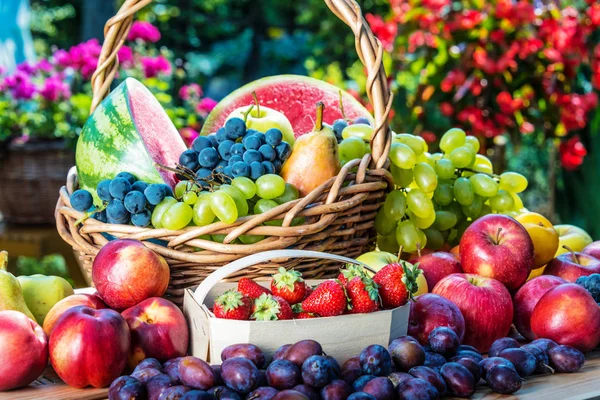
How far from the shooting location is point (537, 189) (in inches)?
196

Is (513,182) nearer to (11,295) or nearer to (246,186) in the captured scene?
(246,186)

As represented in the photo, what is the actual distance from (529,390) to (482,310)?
24 cm

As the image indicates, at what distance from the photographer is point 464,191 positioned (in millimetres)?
1922

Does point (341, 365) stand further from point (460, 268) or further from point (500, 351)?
point (460, 268)

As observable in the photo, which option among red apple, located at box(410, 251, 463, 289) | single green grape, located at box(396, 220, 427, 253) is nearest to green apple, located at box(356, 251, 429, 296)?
red apple, located at box(410, 251, 463, 289)

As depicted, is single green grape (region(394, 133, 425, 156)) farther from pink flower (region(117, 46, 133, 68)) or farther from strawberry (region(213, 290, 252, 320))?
pink flower (region(117, 46, 133, 68))

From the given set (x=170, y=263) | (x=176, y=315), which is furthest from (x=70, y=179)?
(x=176, y=315)

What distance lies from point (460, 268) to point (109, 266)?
0.82m

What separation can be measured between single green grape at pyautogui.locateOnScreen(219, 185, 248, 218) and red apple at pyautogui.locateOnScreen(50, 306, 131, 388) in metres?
0.37

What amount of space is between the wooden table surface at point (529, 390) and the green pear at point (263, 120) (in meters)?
0.81

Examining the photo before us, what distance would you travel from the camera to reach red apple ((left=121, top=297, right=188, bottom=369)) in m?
1.29

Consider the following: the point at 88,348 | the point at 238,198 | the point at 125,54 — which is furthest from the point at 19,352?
the point at 125,54

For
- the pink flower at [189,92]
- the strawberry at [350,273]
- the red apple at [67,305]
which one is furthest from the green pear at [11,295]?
the pink flower at [189,92]

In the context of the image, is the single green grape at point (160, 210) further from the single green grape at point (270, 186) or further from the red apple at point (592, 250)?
the red apple at point (592, 250)
